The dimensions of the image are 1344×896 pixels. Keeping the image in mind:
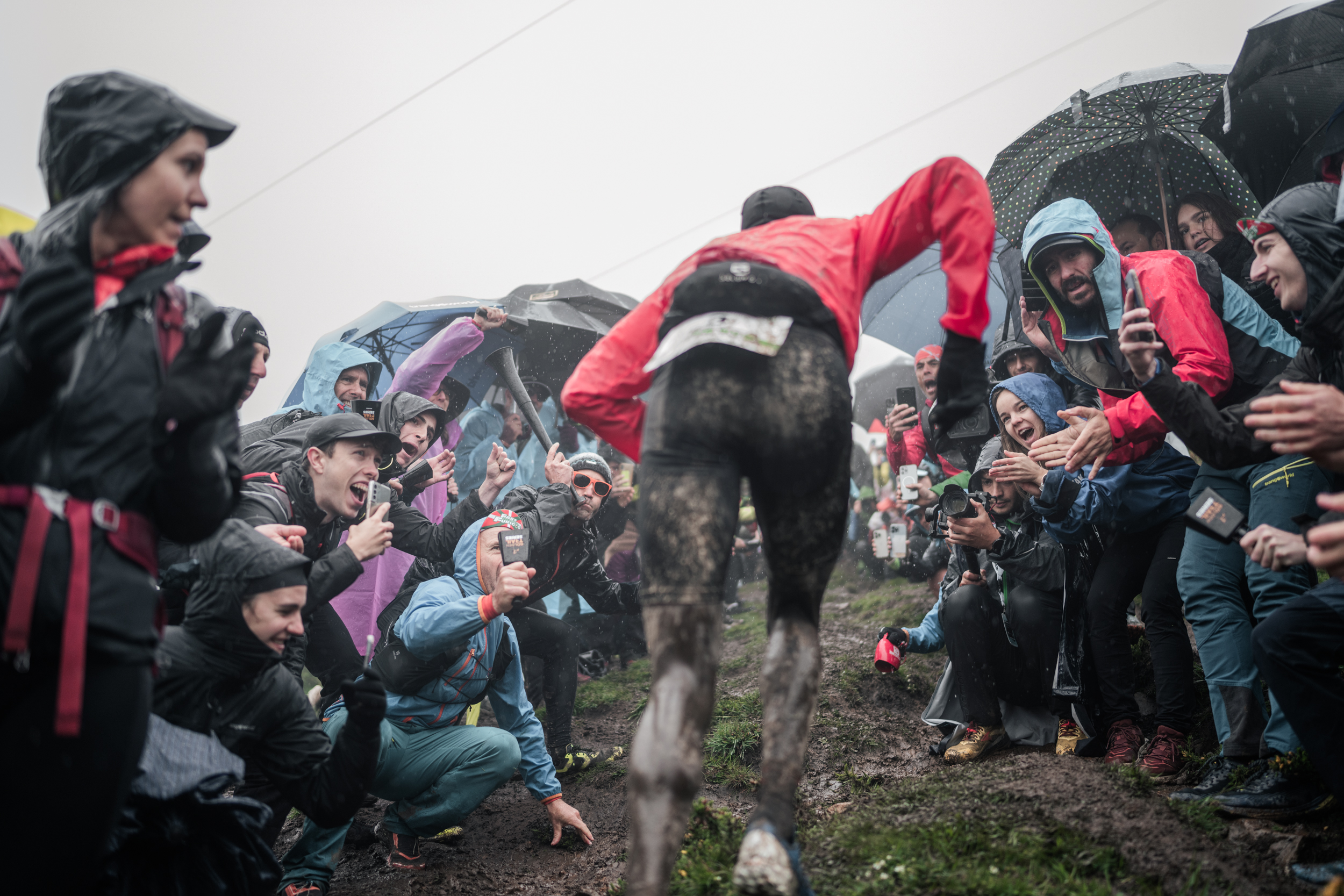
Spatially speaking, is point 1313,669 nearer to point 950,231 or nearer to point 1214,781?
point 1214,781

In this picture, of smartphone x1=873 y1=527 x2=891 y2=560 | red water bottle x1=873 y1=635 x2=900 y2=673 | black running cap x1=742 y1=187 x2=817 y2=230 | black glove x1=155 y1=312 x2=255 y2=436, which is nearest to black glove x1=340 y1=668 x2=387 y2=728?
black glove x1=155 y1=312 x2=255 y2=436

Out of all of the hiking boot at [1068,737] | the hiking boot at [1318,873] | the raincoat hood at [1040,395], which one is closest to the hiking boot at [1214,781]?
the hiking boot at [1318,873]

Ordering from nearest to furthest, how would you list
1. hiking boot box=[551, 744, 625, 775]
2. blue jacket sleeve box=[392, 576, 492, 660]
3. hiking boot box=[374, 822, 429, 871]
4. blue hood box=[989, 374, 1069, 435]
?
blue jacket sleeve box=[392, 576, 492, 660], hiking boot box=[374, 822, 429, 871], blue hood box=[989, 374, 1069, 435], hiking boot box=[551, 744, 625, 775]

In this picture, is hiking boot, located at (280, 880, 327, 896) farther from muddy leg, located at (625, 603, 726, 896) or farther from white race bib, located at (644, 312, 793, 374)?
white race bib, located at (644, 312, 793, 374)

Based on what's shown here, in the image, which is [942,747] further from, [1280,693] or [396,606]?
[396,606]

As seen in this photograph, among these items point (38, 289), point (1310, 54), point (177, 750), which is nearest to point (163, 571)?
point (177, 750)

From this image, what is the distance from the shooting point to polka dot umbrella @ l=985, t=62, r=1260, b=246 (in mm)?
5531

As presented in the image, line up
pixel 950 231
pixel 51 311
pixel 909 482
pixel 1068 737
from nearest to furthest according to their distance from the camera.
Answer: pixel 51 311, pixel 950 231, pixel 1068 737, pixel 909 482

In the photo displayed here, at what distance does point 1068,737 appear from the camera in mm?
4125

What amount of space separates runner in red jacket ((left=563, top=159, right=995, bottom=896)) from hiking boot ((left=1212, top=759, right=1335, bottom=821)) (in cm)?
183

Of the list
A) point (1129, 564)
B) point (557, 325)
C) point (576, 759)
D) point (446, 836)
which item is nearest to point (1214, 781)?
point (1129, 564)

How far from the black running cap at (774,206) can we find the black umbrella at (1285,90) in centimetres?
328

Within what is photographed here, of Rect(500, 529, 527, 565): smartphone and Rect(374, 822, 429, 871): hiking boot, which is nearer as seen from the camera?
Rect(374, 822, 429, 871): hiking boot

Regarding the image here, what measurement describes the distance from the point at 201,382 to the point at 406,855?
305 centimetres
